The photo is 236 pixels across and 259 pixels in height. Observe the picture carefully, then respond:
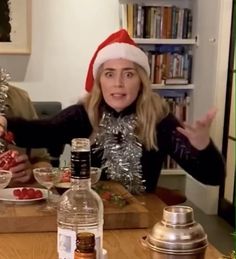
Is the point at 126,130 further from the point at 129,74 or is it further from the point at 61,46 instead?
the point at 61,46

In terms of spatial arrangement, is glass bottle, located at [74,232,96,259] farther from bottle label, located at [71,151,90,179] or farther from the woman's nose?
the woman's nose

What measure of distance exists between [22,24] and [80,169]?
3.78 meters

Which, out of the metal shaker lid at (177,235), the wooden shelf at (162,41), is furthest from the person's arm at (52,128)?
the wooden shelf at (162,41)

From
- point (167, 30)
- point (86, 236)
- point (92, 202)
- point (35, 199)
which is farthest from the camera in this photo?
point (167, 30)

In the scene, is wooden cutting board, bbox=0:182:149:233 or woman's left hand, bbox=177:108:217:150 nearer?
wooden cutting board, bbox=0:182:149:233

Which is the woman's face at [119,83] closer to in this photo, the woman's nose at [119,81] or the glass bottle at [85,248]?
the woman's nose at [119,81]

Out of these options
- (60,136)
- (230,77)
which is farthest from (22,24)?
(60,136)

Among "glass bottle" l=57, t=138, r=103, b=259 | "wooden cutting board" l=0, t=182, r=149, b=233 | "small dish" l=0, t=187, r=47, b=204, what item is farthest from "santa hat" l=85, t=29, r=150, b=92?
"glass bottle" l=57, t=138, r=103, b=259

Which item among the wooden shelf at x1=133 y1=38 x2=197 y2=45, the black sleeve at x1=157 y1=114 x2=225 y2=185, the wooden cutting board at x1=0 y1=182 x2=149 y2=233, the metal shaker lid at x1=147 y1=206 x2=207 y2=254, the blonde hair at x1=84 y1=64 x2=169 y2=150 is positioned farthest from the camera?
the wooden shelf at x1=133 y1=38 x2=197 y2=45

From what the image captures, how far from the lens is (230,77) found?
4500mm

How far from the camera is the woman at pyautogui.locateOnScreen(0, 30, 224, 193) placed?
86.5 inches

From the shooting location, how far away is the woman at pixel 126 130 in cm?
220

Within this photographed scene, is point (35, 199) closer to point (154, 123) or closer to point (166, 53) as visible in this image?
point (154, 123)

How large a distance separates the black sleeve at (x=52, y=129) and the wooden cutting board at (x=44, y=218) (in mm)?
851
